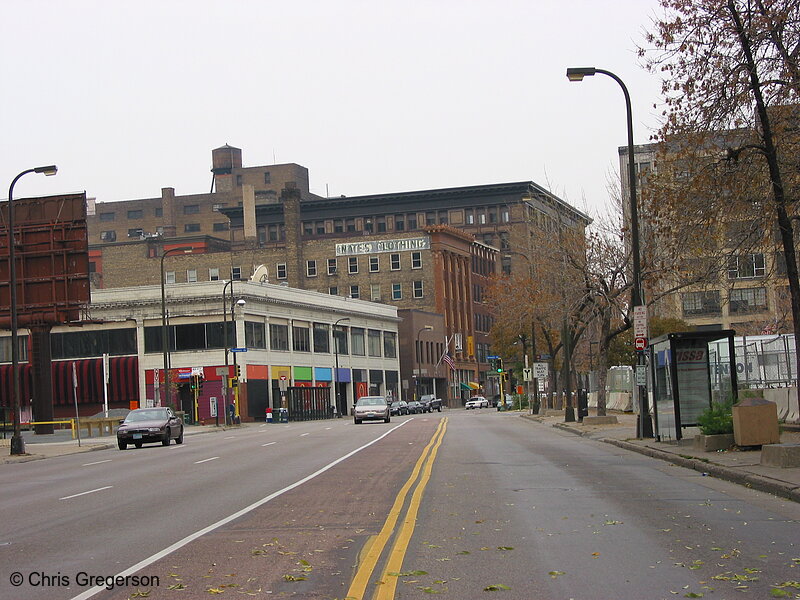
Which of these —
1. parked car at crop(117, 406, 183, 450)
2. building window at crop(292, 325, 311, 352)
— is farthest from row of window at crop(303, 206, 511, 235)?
parked car at crop(117, 406, 183, 450)

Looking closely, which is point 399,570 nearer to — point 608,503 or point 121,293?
point 608,503

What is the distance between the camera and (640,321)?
28969mm

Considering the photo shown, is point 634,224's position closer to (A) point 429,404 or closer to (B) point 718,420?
(B) point 718,420

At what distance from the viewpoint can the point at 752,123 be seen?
825 inches

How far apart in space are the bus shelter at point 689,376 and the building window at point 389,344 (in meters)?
84.2

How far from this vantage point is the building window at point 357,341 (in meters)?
103

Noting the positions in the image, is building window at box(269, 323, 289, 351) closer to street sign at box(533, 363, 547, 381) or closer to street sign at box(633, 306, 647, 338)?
street sign at box(533, 363, 547, 381)


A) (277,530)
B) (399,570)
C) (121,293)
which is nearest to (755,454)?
(277,530)

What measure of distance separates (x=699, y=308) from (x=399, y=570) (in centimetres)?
8640

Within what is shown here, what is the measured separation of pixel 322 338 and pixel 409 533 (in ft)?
278

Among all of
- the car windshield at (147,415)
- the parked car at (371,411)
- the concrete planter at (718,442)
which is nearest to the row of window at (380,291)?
the parked car at (371,411)

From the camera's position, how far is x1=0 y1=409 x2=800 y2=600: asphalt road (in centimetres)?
943

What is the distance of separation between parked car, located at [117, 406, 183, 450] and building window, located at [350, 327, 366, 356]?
61.3 m

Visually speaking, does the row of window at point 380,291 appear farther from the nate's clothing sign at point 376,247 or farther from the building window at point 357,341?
the building window at point 357,341
